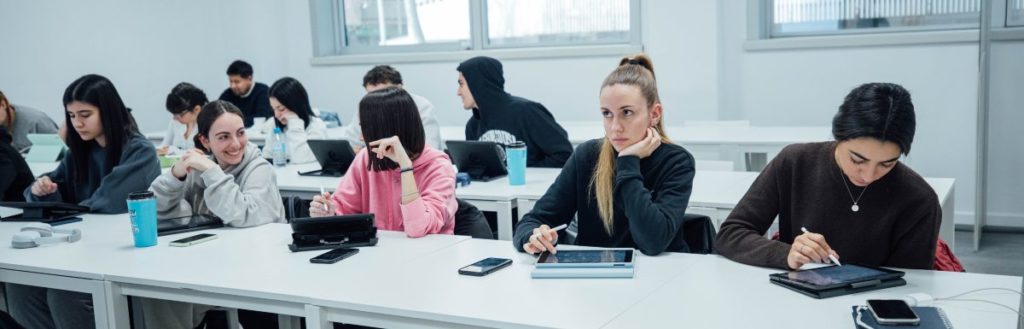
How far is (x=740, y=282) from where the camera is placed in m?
1.92

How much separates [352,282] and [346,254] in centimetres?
29

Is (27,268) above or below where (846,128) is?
below

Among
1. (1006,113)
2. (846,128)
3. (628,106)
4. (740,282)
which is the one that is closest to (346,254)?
(628,106)

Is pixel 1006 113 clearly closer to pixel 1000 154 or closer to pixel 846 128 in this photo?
pixel 1000 154

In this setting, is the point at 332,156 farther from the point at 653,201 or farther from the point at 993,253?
the point at 993,253

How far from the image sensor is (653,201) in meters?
2.29

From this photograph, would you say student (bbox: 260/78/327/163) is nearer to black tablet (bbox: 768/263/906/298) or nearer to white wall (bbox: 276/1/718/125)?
white wall (bbox: 276/1/718/125)

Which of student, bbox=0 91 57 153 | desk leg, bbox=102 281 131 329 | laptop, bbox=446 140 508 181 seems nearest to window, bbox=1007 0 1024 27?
laptop, bbox=446 140 508 181

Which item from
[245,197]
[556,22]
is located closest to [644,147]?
[245,197]

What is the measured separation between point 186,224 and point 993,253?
4.13m

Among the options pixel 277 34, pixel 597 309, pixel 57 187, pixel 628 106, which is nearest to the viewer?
pixel 597 309

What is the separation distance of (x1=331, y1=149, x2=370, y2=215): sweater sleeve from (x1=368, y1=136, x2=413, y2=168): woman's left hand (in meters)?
0.25

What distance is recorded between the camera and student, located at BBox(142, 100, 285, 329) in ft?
9.14

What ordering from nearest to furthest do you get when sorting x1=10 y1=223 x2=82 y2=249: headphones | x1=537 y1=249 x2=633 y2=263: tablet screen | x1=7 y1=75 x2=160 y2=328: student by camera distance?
x1=537 y1=249 x2=633 y2=263: tablet screen
x1=10 y1=223 x2=82 y2=249: headphones
x1=7 y1=75 x2=160 y2=328: student
